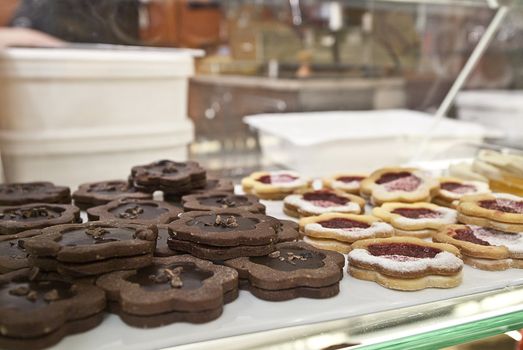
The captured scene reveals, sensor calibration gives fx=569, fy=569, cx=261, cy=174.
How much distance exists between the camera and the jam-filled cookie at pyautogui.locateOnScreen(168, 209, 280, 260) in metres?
0.83

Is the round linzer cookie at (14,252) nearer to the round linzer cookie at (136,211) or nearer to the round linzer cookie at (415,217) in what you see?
the round linzer cookie at (136,211)

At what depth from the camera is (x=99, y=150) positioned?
1.44 m

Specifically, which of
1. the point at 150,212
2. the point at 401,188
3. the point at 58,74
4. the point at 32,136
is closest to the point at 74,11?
the point at 58,74

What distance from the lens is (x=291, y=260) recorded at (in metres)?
0.84

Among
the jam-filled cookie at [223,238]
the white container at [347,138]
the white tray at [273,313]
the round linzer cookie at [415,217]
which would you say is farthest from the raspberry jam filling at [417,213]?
the white container at [347,138]

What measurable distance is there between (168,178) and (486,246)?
633mm

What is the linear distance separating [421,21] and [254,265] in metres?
1.96

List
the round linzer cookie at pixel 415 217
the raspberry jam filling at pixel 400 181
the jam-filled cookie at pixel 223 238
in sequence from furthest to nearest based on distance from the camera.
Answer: the raspberry jam filling at pixel 400 181
the round linzer cookie at pixel 415 217
the jam-filled cookie at pixel 223 238

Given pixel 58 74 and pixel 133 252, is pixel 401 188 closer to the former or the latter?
pixel 133 252

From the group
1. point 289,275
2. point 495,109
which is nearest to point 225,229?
point 289,275

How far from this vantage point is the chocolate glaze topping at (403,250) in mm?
899

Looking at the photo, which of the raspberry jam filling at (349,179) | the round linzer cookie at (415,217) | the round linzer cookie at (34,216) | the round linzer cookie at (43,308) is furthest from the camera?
the raspberry jam filling at (349,179)

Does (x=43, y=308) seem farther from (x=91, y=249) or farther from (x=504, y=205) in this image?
(x=504, y=205)

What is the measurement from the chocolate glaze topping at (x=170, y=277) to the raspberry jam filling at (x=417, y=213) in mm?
509
